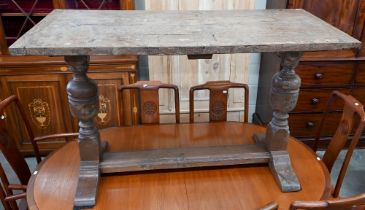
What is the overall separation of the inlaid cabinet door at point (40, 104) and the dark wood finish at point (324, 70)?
5.54ft

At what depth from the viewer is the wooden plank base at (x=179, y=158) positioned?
4.69ft

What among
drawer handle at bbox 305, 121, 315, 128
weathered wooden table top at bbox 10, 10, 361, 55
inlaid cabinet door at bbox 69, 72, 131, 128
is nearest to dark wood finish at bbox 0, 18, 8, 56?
inlaid cabinet door at bbox 69, 72, 131, 128

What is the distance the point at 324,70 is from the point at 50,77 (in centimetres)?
206

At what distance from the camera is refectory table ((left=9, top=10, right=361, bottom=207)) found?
1178mm

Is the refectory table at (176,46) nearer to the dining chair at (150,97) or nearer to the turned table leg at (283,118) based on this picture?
the turned table leg at (283,118)

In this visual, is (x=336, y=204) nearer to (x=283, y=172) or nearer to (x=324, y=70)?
(x=283, y=172)

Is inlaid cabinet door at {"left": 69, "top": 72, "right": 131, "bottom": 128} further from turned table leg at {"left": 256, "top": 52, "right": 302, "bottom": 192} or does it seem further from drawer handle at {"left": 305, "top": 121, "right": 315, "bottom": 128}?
drawer handle at {"left": 305, "top": 121, "right": 315, "bottom": 128}

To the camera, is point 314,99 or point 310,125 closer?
point 314,99

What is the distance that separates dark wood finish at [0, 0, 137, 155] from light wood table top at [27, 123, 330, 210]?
2.81 feet

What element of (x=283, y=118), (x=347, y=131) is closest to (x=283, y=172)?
(x=283, y=118)

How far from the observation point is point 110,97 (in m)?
2.59

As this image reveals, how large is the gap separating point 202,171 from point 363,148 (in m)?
2.18

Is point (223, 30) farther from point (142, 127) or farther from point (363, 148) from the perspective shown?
point (363, 148)

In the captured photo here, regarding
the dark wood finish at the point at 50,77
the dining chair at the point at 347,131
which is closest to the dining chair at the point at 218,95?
the dining chair at the point at 347,131
